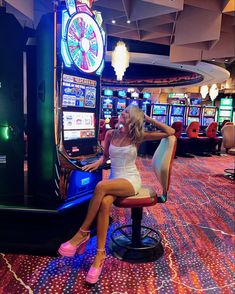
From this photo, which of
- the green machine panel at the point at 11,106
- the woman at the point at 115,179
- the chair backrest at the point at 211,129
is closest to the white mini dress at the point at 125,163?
the woman at the point at 115,179

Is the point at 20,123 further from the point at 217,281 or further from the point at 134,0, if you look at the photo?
the point at 134,0

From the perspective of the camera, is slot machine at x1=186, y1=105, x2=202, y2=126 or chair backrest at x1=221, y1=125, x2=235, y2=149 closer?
chair backrest at x1=221, y1=125, x2=235, y2=149

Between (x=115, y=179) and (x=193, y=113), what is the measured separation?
791 cm

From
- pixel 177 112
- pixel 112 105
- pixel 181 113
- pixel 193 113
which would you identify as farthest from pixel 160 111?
pixel 112 105

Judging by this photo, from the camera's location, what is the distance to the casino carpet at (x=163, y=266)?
180 cm

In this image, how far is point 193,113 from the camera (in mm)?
9305

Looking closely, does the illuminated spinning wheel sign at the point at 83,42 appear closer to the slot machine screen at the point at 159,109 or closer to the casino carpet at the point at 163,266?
the casino carpet at the point at 163,266

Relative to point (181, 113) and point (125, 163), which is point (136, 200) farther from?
point (181, 113)

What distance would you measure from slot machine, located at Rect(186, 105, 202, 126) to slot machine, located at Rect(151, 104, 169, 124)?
85cm

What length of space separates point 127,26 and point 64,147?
475 cm

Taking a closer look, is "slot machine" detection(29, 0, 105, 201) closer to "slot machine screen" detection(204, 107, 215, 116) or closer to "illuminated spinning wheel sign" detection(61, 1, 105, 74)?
"illuminated spinning wheel sign" detection(61, 1, 105, 74)

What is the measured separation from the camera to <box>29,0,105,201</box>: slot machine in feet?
6.76

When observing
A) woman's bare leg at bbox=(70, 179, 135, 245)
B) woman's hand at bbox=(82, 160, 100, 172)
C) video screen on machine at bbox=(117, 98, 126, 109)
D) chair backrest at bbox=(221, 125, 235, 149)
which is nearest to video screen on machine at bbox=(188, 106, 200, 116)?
video screen on machine at bbox=(117, 98, 126, 109)

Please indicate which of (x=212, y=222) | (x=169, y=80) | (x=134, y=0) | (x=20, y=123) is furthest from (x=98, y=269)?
(x=169, y=80)
